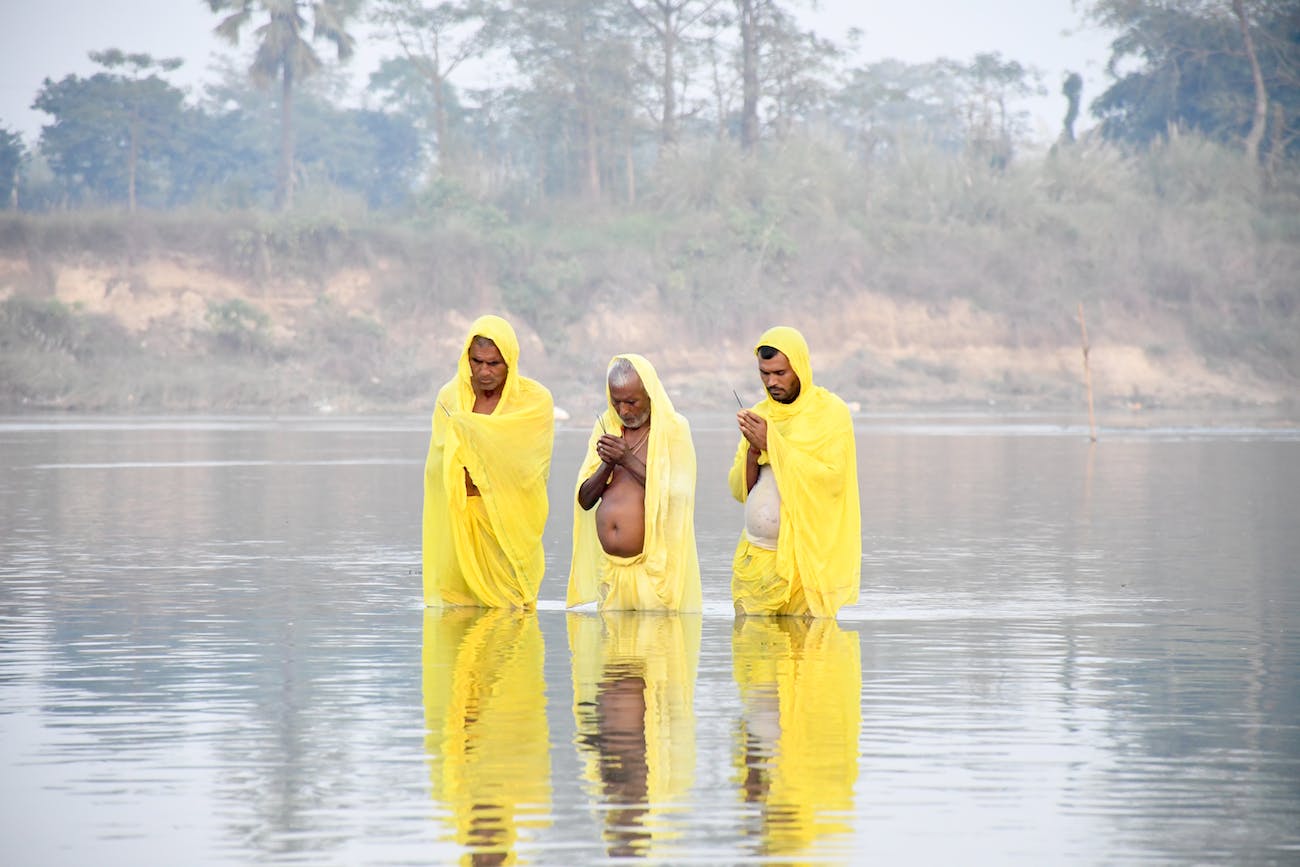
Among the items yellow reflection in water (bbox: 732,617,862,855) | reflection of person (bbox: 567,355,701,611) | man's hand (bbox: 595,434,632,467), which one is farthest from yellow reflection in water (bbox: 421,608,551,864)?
man's hand (bbox: 595,434,632,467)

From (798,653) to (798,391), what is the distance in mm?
1453

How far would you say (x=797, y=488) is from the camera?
28.5 ft

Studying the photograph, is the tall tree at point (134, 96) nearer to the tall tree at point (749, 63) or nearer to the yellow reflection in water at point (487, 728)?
the tall tree at point (749, 63)

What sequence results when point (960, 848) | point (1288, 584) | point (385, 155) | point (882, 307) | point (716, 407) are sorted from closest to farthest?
point (960, 848)
point (1288, 584)
point (716, 407)
point (882, 307)
point (385, 155)

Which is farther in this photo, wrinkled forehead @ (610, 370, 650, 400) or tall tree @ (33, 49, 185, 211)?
tall tree @ (33, 49, 185, 211)

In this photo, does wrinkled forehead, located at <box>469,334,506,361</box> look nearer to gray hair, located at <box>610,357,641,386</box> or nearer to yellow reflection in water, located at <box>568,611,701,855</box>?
gray hair, located at <box>610,357,641,386</box>

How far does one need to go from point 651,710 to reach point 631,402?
8.00ft

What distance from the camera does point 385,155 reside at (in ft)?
238

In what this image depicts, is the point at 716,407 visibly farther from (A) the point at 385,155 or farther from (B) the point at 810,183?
(A) the point at 385,155

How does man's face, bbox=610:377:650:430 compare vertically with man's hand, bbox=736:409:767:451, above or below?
above

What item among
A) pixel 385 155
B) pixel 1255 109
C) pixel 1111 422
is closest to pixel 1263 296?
pixel 1255 109

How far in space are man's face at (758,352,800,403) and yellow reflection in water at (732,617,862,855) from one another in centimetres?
114

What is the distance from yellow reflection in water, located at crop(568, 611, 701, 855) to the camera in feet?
17.3

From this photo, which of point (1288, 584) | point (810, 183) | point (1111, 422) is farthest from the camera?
point (810, 183)
